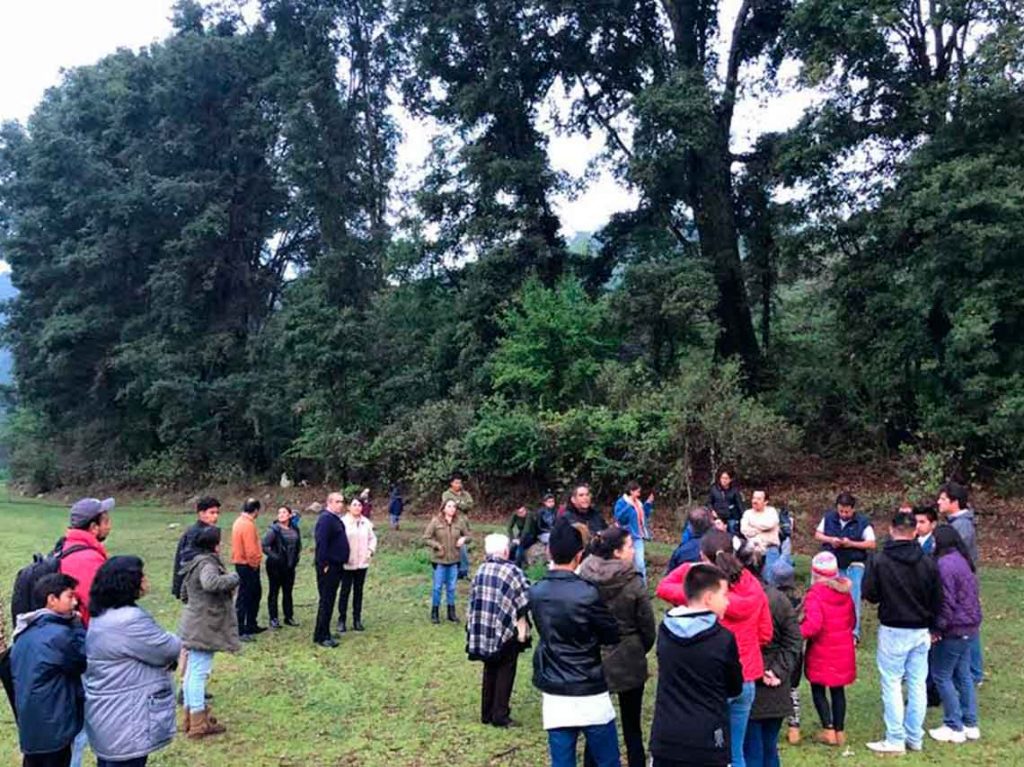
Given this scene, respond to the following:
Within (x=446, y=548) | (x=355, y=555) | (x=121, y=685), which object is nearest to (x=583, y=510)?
(x=446, y=548)

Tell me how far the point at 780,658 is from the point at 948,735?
6.63 ft

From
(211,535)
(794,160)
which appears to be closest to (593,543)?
(211,535)

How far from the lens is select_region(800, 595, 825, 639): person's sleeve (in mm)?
5625

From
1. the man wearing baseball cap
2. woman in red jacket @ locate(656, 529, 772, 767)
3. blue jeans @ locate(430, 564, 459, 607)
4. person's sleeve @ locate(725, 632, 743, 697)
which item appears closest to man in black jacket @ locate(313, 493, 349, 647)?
blue jeans @ locate(430, 564, 459, 607)

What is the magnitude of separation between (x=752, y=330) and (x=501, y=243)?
7891 mm

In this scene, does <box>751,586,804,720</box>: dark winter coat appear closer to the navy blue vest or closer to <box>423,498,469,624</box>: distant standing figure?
the navy blue vest

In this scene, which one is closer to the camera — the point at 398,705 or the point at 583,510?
the point at 398,705

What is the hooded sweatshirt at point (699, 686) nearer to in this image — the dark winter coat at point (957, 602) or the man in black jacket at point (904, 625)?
the man in black jacket at point (904, 625)

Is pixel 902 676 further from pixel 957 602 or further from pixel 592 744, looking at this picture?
→ pixel 592 744

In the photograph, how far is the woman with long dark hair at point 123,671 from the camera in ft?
13.4

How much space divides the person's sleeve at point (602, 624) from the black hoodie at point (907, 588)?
2.44 metres

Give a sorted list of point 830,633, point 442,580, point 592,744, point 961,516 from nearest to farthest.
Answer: point 592,744
point 830,633
point 961,516
point 442,580

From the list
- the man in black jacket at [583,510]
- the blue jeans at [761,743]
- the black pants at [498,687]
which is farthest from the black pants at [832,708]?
the man in black jacket at [583,510]

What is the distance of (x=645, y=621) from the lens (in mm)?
4867
